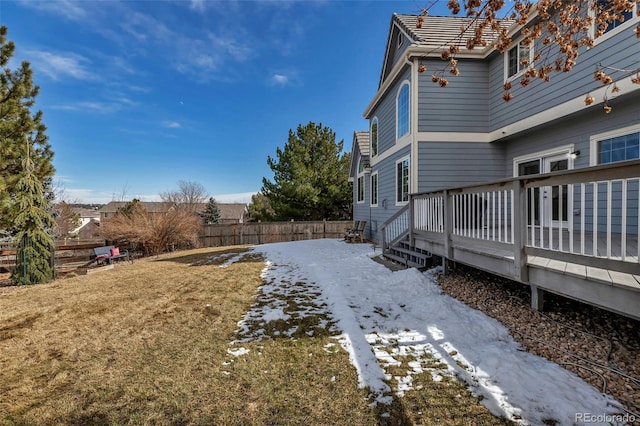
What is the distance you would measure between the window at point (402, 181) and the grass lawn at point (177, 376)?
6.53m

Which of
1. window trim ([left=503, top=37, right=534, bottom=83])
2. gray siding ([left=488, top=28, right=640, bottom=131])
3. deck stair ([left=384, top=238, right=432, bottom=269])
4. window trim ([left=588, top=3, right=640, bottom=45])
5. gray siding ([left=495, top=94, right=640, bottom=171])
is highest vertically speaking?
window trim ([left=503, top=37, right=534, bottom=83])

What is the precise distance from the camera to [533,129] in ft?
23.4

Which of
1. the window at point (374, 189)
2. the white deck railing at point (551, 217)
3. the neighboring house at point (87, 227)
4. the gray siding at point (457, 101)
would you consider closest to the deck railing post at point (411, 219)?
the white deck railing at point (551, 217)

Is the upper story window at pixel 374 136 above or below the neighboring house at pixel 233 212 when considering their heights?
above

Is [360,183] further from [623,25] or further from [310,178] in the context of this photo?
[623,25]

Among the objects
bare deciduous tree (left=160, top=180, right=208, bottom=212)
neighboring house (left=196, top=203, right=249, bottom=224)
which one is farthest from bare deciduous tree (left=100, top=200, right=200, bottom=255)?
neighboring house (left=196, top=203, right=249, bottom=224)

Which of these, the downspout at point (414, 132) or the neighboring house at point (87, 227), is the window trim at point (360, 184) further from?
the neighboring house at point (87, 227)

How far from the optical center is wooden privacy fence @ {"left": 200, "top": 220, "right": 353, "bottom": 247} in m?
16.3

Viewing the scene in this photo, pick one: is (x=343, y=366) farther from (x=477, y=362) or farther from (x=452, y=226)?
(x=452, y=226)

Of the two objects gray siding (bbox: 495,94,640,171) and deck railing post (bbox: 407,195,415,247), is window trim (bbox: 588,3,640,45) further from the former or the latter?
deck railing post (bbox: 407,195,415,247)

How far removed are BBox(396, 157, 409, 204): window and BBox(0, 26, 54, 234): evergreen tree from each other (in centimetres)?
1083

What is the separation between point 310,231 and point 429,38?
11.6 m

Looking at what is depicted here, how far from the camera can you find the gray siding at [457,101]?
844 centimetres

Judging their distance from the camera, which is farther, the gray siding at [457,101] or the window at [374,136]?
the window at [374,136]
